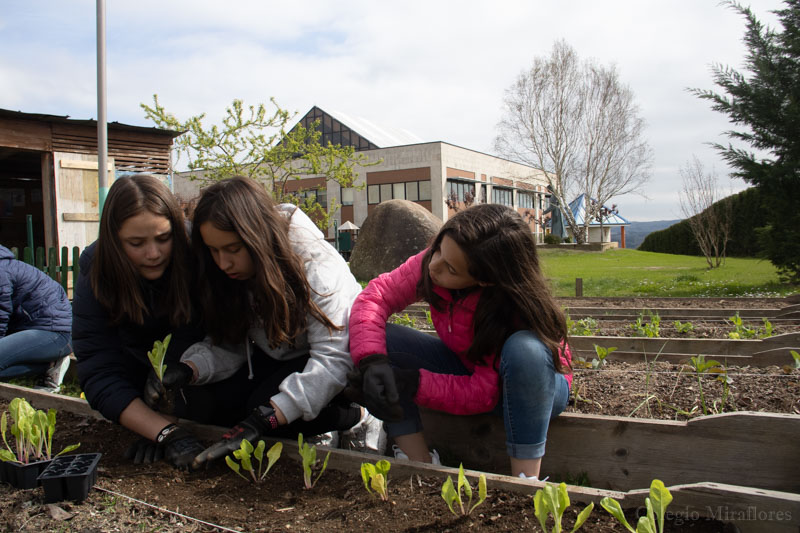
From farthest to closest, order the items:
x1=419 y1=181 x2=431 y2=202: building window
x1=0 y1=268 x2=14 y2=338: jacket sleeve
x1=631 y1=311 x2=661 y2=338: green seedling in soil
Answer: x1=419 y1=181 x2=431 y2=202: building window → x1=631 y1=311 x2=661 y2=338: green seedling in soil → x1=0 y1=268 x2=14 y2=338: jacket sleeve

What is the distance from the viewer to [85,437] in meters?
2.08

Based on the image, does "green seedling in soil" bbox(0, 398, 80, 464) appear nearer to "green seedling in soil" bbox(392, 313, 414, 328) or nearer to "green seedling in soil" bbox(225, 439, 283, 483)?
"green seedling in soil" bbox(225, 439, 283, 483)

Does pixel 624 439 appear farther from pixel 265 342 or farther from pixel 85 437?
pixel 85 437

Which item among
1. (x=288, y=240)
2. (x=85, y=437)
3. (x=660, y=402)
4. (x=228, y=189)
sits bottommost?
(x=85, y=437)

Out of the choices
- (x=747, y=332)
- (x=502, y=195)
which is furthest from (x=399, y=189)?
(x=747, y=332)

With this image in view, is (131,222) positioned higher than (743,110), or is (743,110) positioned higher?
(743,110)

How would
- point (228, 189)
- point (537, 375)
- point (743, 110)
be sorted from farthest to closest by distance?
1. point (743, 110)
2. point (228, 189)
3. point (537, 375)

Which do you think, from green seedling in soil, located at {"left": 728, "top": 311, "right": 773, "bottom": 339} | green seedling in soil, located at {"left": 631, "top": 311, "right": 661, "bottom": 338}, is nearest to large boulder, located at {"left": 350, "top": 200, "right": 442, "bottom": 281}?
green seedling in soil, located at {"left": 631, "top": 311, "right": 661, "bottom": 338}

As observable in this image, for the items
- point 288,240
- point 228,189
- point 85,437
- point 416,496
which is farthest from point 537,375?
point 85,437

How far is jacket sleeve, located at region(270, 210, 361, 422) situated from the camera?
1.75 metres

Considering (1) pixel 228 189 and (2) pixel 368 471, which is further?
(1) pixel 228 189

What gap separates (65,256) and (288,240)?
6106 millimetres

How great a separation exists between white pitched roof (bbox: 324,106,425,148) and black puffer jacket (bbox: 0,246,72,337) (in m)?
31.3

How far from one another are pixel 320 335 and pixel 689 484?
1196mm
